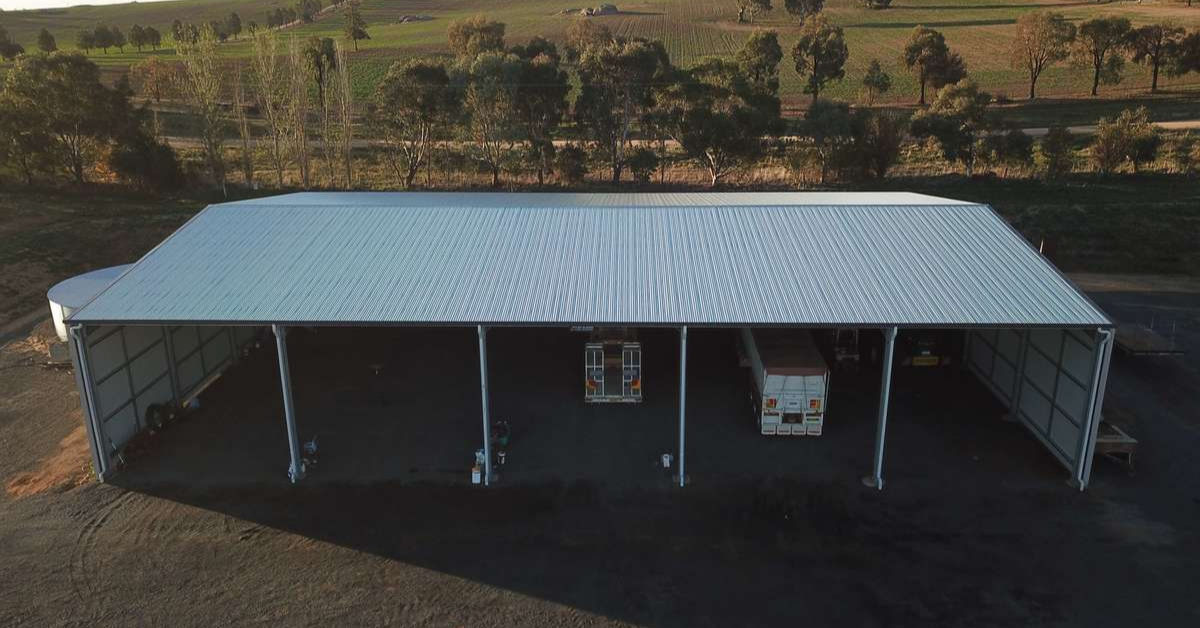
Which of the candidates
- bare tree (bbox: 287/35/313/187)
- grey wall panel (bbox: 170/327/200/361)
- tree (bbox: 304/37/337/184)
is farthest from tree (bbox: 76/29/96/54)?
grey wall panel (bbox: 170/327/200/361)

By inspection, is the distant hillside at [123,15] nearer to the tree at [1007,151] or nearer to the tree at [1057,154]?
the tree at [1007,151]

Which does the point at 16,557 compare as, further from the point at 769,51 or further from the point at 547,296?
the point at 769,51

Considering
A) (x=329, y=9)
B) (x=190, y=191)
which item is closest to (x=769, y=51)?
(x=190, y=191)

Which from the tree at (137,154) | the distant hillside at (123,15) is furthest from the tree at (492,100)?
the distant hillside at (123,15)

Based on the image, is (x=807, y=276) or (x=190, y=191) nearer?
(x=807, y=276)

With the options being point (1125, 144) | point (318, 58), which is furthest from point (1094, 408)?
point (318, 58)

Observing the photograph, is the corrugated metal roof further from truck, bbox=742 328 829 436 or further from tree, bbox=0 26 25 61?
tree, bbox=0 26 25 61
